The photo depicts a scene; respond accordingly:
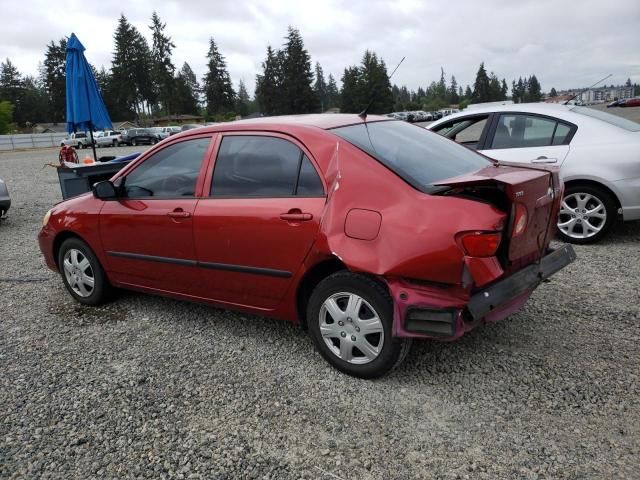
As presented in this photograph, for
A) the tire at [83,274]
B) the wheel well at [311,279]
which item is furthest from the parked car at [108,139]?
the wheel well at [311,279]

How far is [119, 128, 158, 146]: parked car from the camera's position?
41688mm

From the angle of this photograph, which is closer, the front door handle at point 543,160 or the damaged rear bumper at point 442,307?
the damaged rear bumper at point 442,307

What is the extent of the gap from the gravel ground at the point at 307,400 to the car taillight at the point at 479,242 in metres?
0.85

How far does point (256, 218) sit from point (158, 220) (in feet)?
3.15

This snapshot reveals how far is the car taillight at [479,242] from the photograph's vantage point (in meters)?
2.67

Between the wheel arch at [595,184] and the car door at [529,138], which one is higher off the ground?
the car door at [529,138]

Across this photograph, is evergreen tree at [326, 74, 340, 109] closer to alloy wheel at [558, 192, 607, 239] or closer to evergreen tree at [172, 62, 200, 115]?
evergreen tree at [172, 62, 200, 115]

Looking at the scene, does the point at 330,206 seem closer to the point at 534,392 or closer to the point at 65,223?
the point at 534,392

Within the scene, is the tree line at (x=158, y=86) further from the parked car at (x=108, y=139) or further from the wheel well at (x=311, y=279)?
the wheel well at (x=311, y=279)

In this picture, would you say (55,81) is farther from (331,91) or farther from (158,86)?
(331,91)

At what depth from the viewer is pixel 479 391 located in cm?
301

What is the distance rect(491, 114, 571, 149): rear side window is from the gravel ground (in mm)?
1975

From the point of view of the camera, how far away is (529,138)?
5.93m

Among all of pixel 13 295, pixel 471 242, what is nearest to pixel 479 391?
pixel 471 242
